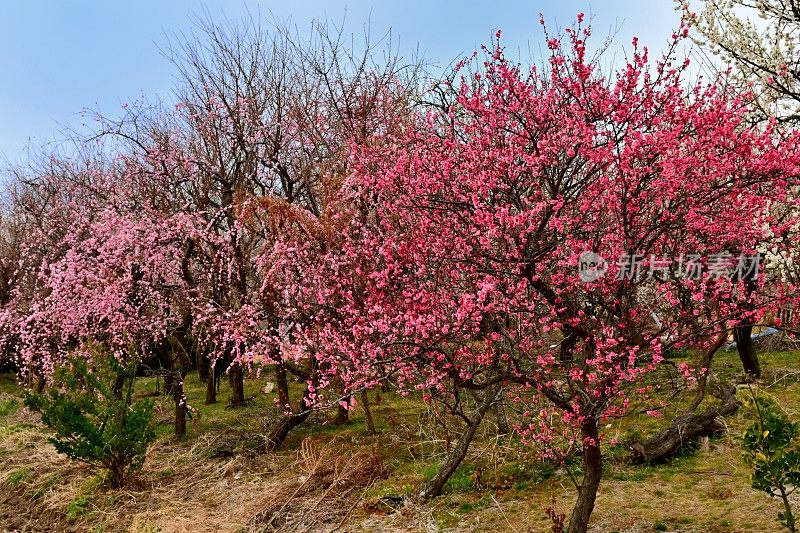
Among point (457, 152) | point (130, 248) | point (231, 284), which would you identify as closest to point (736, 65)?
point (457, 152)

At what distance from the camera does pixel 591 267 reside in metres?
4.51

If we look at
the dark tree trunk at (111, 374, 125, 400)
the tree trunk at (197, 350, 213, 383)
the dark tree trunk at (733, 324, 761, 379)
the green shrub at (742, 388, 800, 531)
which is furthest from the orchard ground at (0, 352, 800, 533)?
the tree trunk at (197, 350, 213, 383)

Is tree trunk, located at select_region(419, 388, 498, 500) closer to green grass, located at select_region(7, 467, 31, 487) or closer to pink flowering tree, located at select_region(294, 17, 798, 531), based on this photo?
pink flowering tree, located at select_region(294, 17, 798, 531)

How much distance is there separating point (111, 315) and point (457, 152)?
812 cm

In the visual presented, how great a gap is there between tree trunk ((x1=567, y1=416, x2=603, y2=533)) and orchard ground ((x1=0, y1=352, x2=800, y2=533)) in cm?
77

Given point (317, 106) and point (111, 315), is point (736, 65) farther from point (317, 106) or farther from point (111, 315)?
point (111, 315)

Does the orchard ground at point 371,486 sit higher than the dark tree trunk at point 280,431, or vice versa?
the dark tree trunk at point 280,431

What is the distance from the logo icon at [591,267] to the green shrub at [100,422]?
6.19 m

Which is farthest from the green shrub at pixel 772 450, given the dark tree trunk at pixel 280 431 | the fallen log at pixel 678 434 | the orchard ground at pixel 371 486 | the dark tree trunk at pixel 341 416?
the dark tree trunk at pixel 341 416

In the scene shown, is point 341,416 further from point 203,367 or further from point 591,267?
point 203,367

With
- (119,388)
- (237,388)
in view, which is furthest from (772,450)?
(237,388)

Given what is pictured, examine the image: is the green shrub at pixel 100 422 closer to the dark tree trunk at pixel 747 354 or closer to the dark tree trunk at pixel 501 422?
the dark tree trunk at pixel 501 422

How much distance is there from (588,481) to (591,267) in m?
1.71

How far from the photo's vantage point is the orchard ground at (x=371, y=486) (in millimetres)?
5688
